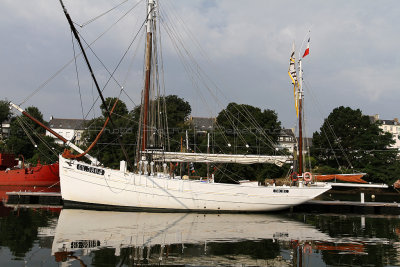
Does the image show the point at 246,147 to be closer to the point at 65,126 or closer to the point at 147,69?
the point at 147,69

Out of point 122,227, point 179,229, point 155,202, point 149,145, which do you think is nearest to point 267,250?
point 179,229

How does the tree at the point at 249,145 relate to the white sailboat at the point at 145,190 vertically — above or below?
above

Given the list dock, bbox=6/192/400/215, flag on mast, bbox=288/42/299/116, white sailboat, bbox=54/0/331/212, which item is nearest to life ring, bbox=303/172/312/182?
white sailboat, bbox=54/0/331/212

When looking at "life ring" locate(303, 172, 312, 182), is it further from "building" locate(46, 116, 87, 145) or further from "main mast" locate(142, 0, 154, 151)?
"building" locate(46, 116, 87, 145)

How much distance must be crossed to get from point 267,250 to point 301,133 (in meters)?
19.8

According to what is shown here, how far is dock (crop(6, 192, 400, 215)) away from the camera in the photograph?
32.9 meters

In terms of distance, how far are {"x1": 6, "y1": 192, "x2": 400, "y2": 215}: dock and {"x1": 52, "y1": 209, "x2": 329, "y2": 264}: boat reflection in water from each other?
293 inches

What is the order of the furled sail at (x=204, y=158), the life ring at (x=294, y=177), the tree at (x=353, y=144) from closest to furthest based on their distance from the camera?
the furled sail at (x=204, y=158)
the life ring at (x=294, y=177)
the tree at (x=353, y=144)

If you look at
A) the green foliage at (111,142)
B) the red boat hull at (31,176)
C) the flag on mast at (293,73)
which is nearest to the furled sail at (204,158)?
the flag on mast at (293,73)

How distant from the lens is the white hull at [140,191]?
2669cm

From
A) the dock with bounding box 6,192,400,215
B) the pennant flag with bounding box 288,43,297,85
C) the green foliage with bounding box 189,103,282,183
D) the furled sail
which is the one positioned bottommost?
the dock with bounding box 6,192,400,215

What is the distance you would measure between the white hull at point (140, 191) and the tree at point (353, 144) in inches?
1907

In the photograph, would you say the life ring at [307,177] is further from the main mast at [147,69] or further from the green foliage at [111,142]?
the green foliage at [111,142]

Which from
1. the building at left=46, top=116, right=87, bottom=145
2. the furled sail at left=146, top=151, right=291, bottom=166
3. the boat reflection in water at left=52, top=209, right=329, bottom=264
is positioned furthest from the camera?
the building at left=46, top=116, right=87, bottom=145
